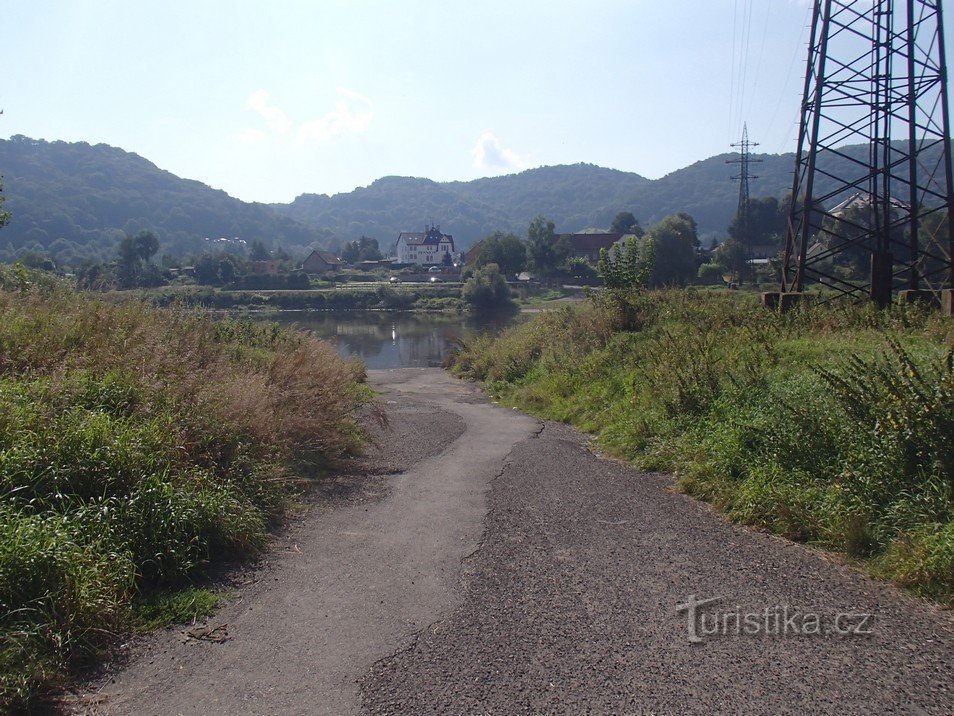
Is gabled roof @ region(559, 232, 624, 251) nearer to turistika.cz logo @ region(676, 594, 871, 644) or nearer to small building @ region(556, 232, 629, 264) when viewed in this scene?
small building @ region(556, 232, 629, 264)

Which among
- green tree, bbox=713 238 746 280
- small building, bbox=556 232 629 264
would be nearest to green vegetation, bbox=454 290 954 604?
green tree, bbox=713 238 746 280

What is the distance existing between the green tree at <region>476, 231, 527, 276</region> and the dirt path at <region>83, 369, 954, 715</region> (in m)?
81.5

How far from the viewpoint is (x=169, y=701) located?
11.1 ft

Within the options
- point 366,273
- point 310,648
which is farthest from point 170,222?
point 310,648

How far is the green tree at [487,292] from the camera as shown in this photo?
67812 mm

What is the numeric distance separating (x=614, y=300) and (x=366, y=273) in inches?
3757

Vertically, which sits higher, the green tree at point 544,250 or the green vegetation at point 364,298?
the green tree at point 544,250

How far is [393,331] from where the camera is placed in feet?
184

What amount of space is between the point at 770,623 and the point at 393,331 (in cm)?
5264

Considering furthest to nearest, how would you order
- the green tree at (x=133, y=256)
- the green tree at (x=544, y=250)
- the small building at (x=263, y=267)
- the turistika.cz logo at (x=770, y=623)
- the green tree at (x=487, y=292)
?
1. the small building at (x=263, y=267)
2. the green tree at (x=544, y=250)
3. the green tree at (x=487, y=292)
4. the green tree at (x=133, y=256)
5. the turistika.cz logo at (x=770, y=623)

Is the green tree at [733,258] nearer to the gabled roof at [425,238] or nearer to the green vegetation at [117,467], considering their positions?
the green vegetation at [117,467]

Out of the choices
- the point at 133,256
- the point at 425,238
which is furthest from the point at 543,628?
the point at 425,238

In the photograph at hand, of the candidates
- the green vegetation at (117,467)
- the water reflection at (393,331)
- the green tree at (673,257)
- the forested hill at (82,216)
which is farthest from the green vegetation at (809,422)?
the forested hill at (82,216)

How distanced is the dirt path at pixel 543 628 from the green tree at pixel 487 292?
61384 millimetres
